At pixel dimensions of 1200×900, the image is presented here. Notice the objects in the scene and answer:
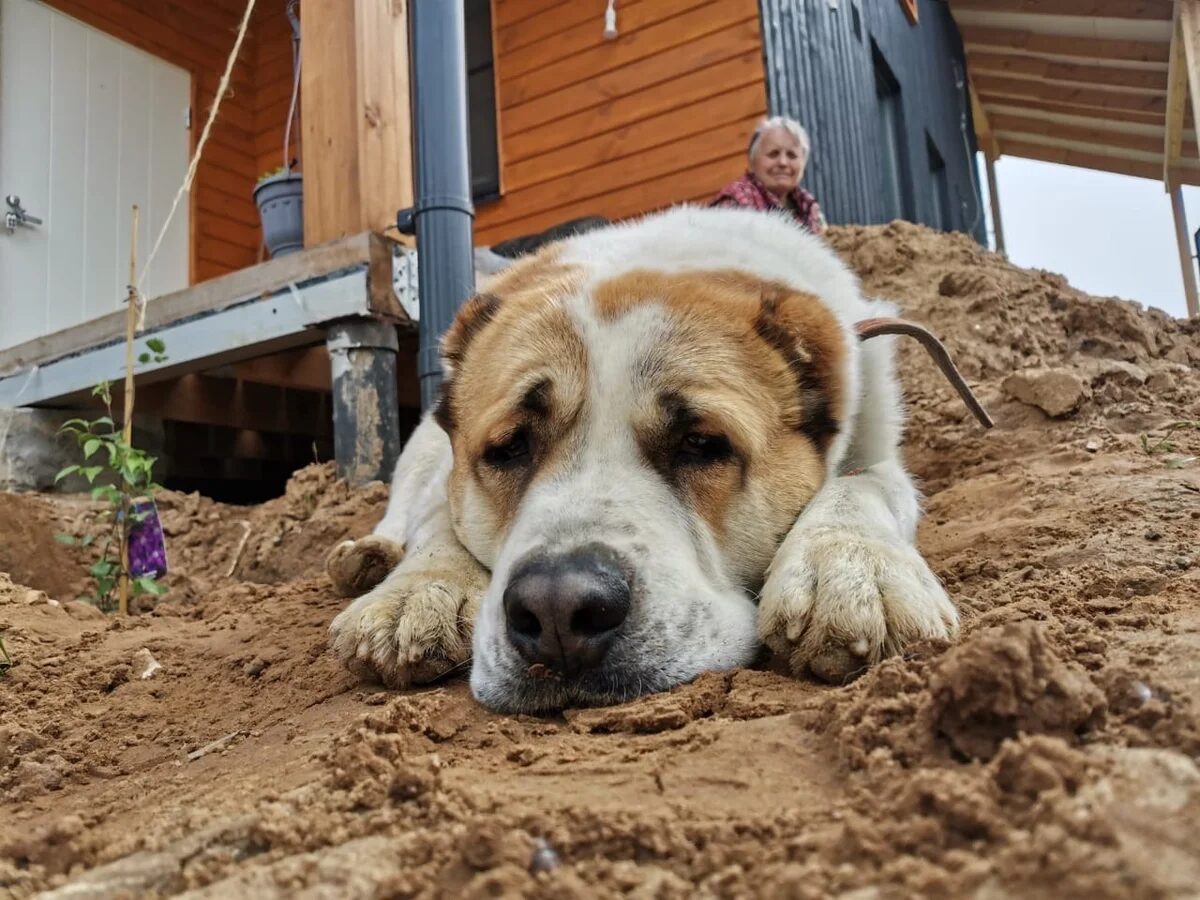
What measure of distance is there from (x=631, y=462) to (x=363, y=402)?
2941 mm

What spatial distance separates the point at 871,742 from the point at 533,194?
7.18 meters

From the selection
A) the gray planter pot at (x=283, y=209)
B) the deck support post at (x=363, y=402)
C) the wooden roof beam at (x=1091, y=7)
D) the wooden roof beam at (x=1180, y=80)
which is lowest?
the deck support post at (x=363, y=402)

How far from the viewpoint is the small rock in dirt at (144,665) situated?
7.52ft

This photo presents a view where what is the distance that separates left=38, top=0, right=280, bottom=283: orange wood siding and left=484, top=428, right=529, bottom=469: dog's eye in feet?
25.9

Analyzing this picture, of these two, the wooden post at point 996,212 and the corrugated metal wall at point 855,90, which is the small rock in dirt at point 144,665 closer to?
the corrugated metal wall at point 855,90

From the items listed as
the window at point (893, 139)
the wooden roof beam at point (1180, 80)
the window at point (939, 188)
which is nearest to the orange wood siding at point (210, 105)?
the window at point (893, 139)

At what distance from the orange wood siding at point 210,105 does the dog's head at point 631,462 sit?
310 inches

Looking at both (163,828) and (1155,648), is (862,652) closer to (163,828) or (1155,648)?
(1155,648)

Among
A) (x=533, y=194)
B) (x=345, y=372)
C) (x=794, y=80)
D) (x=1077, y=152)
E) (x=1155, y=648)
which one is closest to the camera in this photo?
(x=1155, y=648)

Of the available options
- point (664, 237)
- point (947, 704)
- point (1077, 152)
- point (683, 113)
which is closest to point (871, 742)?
point (947, 704)

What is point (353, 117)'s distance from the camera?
15.7 ft

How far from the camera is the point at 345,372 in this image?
15.4 feet

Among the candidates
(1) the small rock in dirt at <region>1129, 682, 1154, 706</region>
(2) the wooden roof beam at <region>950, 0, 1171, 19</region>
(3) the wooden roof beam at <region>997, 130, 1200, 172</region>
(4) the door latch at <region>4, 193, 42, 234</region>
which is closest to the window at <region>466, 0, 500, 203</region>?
(4) the door latch at <region>4, 193, 42, 234</region>

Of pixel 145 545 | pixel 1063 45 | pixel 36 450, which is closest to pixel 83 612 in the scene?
pixel 145 545
